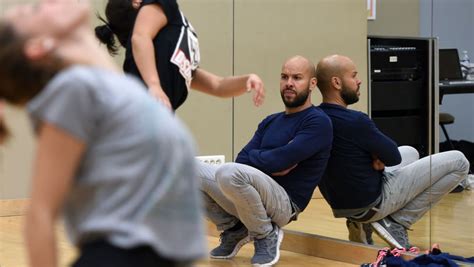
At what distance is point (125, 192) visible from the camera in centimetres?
150

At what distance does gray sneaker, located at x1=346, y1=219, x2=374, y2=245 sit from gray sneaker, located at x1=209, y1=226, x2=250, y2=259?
48 cm

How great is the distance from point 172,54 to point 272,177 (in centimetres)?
135

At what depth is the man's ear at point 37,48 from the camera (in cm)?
148

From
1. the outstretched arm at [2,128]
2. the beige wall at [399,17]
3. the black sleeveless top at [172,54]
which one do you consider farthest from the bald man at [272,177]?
the outstretched arm at [2,128]

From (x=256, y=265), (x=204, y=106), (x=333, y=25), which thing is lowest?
(x=256, y=265)

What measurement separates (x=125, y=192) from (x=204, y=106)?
4076mm

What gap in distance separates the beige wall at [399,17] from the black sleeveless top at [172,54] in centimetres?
143

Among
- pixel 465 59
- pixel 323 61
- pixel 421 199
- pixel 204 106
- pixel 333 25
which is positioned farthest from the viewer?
pixel 204 106

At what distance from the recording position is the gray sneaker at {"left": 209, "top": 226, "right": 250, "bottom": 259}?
460 cm

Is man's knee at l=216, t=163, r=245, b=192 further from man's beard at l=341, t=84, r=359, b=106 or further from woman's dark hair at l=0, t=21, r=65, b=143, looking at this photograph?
woman's dark hair at l=0, t=21, r=65, b=143

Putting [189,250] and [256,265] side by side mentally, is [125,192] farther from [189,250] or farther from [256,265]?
[256,265]

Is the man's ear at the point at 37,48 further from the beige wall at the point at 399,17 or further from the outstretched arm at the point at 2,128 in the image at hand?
the beige wall at the point at 399,17

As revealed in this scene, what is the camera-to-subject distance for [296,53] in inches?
206

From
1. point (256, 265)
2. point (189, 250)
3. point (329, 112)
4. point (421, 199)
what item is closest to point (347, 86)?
point (329, 112)
